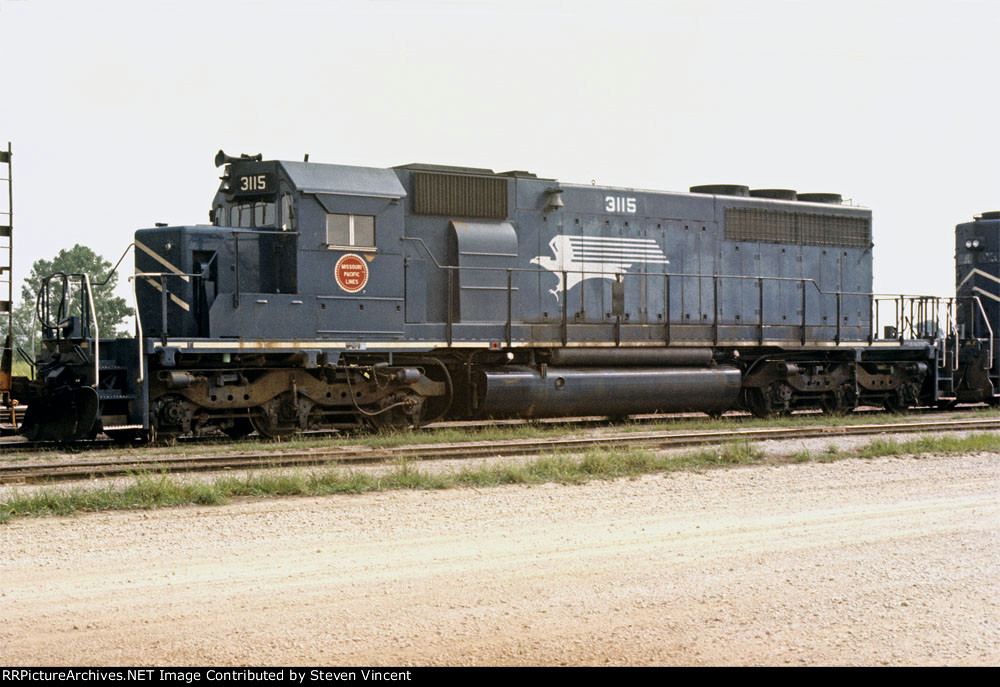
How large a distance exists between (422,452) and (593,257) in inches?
216

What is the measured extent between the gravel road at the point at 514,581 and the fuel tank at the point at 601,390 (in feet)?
18.6

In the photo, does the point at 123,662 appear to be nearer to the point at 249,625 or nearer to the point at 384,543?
the point at 249,625

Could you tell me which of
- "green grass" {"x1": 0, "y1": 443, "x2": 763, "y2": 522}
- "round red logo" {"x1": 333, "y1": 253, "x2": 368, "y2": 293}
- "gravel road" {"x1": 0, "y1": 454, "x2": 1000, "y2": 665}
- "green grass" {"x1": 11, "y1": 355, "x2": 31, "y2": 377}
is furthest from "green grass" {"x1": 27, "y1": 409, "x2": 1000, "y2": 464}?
"green grass" {"x1": 11, "y1": 355, "x2": 31, "y2": 377}

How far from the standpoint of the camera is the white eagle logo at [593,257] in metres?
15.7

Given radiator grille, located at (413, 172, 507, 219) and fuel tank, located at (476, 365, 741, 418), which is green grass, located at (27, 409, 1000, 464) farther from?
radiator grille, located at (413, 172, 507, 219)

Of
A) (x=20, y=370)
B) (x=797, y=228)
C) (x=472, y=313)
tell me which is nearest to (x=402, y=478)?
(x=472, y=313)

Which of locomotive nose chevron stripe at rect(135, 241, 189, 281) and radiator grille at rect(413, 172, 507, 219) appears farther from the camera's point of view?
radiator grille at rect(413, 172, 507, 219)

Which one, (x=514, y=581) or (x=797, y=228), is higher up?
(x=797, y=228)

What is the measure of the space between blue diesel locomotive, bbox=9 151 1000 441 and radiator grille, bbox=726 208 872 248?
40 millimetres

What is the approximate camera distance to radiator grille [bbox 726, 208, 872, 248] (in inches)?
690

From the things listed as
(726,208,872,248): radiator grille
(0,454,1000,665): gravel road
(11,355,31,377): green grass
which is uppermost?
(726,208,872,248): radiator grille

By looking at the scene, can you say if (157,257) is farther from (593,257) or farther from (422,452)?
(593,257)

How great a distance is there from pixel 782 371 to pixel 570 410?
4382 millimetres

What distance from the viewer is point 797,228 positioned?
59.5ft
